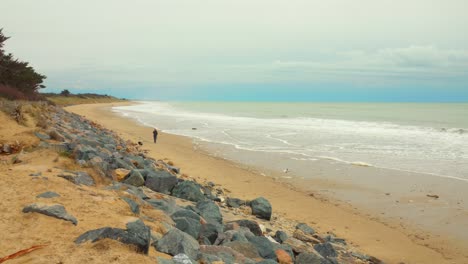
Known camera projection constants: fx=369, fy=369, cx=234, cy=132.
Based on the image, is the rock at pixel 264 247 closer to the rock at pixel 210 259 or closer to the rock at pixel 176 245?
the rock at pixel 210 259

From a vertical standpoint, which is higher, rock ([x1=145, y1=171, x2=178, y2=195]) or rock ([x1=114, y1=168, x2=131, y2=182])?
rock ([x1=114, y1=168, x2=131, y2=182])

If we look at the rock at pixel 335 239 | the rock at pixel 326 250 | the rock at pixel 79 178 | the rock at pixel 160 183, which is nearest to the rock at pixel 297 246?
the rock at pixel 326 250

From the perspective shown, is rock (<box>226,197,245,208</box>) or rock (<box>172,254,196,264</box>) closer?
rock (<box>172,254,196,264</box>)

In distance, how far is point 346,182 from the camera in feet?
41.5

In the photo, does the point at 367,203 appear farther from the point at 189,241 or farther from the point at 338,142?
the point at 338,142

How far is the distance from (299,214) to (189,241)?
5.28 meters

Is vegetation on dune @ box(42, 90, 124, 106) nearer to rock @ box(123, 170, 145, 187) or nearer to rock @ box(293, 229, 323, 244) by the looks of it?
rock @ box(123, 170, 145, 187)

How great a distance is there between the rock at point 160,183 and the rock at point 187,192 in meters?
0.14

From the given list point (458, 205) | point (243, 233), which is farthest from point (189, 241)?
point (458, 205)

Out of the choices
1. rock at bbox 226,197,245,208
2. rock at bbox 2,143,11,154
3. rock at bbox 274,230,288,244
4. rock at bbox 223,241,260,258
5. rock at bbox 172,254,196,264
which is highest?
rock at bbox 2,143,11,154

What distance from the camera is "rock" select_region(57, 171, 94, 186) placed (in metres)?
6.07

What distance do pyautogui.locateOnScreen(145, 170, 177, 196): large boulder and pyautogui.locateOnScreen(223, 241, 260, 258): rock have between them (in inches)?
133

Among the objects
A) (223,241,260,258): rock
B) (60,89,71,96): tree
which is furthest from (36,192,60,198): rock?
(60,89,71,96): tree

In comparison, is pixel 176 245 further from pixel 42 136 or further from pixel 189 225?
pixel 42 136
